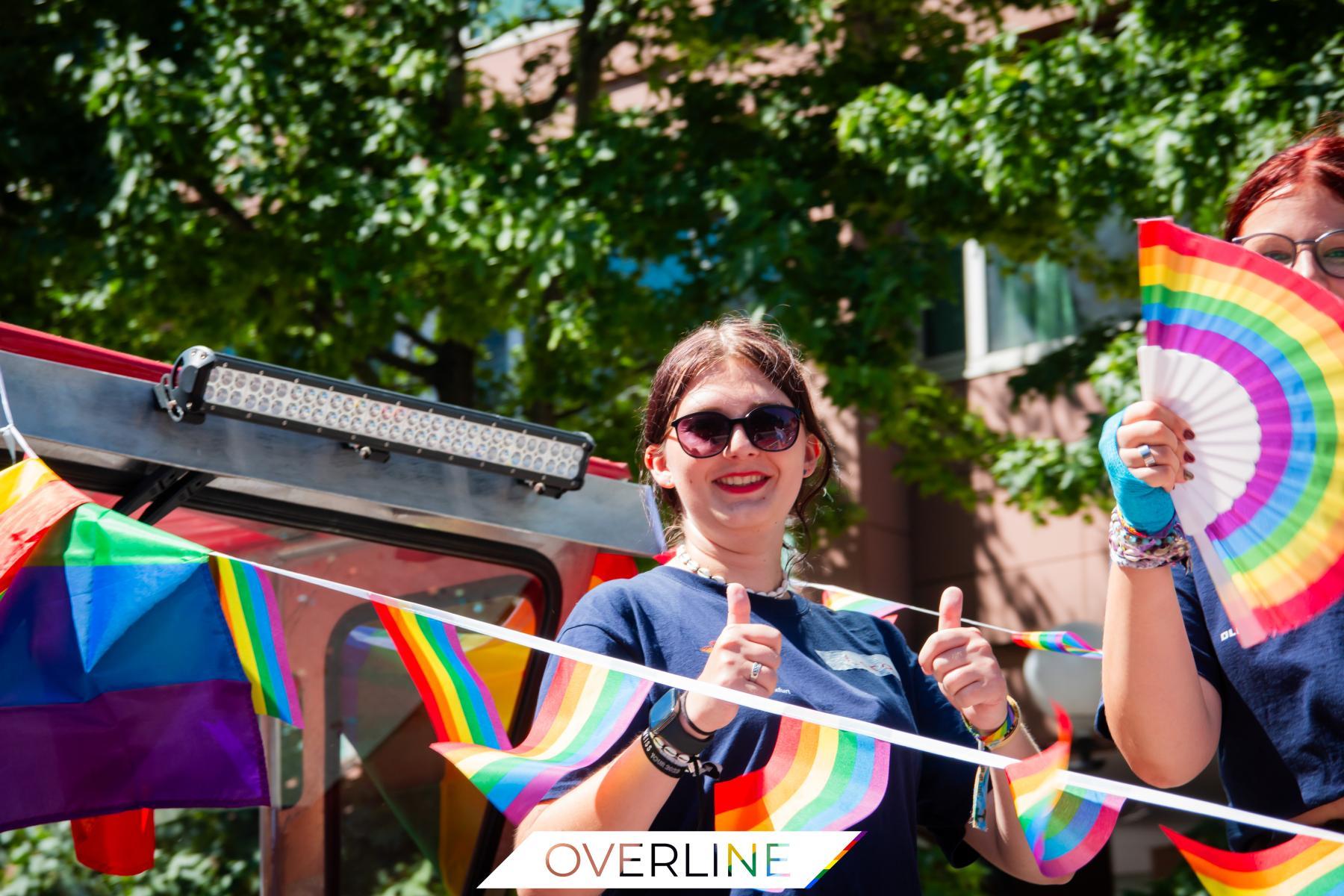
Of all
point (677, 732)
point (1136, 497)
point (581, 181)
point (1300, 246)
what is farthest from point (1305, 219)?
point (581, 181)

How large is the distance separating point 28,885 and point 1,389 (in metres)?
5.73

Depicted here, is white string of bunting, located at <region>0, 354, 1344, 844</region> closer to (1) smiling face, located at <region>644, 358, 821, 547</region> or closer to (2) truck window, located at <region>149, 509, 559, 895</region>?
(1) smiling face, located at <region>644, 358, 821, 547</region>

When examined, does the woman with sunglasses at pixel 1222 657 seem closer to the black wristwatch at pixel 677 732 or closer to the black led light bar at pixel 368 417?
the black wristwatch at pixel 677 732

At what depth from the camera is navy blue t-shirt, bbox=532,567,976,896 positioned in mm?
2027

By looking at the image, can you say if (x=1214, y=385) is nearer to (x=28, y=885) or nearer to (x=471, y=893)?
(x=471, y=893)

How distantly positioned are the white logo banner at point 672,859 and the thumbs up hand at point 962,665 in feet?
0.74

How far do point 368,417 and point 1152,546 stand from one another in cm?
188

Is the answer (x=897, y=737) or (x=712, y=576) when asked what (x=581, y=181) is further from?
(x=897, y=737)

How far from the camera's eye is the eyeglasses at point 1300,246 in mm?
1924

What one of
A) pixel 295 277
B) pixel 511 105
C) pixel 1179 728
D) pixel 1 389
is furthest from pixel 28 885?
pixel 1179 728

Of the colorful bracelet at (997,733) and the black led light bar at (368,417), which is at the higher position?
the black led light bar at (368,417)

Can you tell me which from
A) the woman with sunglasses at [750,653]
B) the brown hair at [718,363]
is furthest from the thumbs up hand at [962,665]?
the brown hair at [718,363]

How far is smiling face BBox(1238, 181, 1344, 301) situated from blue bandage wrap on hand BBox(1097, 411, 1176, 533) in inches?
14.8

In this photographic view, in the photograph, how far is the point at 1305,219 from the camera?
1.98 meters
